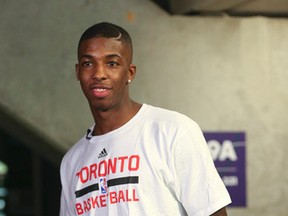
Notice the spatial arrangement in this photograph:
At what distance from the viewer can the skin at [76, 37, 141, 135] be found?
8.40ft

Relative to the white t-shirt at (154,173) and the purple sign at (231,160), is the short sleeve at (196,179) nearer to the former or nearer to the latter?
the white t-shirt at (154,173)

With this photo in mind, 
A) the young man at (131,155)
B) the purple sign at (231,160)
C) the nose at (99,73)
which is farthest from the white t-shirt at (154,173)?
the purple sign at (231,160)

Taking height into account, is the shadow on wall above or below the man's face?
above

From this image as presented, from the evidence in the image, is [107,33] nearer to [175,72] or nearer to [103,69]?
[103,69]

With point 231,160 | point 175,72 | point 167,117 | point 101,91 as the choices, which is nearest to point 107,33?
point 101,91

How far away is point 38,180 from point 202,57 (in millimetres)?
7705

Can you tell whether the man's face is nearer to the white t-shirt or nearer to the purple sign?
the white t-shirt

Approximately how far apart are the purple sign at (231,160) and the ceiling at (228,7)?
0.85m

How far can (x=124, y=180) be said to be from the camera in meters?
2.55

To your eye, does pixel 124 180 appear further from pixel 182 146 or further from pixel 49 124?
pixel 49 124

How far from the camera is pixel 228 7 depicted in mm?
5316

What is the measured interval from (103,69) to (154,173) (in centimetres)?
38

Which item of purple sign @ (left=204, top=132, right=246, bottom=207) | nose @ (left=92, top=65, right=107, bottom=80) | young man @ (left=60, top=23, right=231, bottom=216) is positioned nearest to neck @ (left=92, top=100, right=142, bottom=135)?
young man @ (left=60, top=23, right=231, bottom=216)

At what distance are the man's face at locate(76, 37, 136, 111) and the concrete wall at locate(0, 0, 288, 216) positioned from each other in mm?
2568
